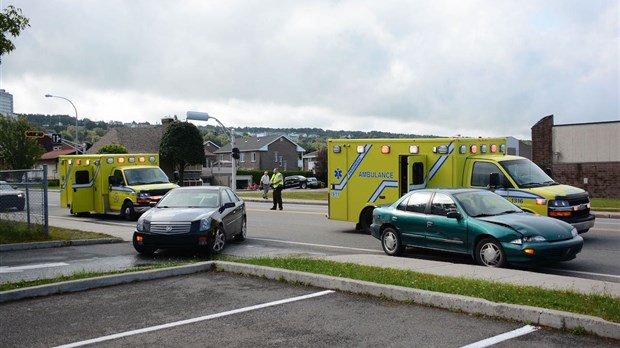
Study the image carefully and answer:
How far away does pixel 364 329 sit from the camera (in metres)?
6.29

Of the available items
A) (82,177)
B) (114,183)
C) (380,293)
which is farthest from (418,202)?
(82,177)

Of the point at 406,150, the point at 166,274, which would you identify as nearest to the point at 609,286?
the point at 166,274

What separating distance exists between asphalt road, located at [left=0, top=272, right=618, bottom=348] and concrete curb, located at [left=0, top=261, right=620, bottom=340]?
0.12 meters

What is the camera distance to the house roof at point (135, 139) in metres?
75.4

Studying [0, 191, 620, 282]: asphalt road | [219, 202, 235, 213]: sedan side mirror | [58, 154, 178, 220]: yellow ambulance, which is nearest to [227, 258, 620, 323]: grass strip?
[0, 191, 620, 282]: asphalt road

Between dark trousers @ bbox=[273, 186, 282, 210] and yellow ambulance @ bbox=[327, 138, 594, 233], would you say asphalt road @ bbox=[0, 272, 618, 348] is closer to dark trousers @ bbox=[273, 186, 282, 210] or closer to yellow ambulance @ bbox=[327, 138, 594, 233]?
yellow ambulance @ bbox=[327, 138, 594, 233]

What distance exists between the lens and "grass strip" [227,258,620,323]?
21.5 feet

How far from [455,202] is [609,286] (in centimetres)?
342

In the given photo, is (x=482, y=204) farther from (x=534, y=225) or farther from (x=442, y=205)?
(x=534, y=225)

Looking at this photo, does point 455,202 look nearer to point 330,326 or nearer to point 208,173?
point 330,326

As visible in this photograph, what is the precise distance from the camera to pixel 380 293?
771cm

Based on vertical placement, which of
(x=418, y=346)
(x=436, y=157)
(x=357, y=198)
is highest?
(x=436, y=157)

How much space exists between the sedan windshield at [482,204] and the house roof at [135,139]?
68.0m

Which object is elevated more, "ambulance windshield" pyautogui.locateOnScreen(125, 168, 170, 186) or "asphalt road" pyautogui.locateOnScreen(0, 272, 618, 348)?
"ambulance windshield" pyautogui.locateOnScreen(125, 168, 170, 186)
